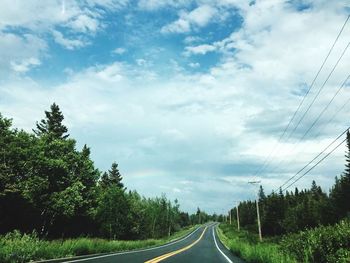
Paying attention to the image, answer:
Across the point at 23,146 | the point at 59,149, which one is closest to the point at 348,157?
the point at 59,149

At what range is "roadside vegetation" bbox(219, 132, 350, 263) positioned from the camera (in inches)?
579

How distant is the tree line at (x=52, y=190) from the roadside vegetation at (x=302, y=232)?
2082cm

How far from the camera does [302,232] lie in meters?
18.7

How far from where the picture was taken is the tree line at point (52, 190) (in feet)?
149

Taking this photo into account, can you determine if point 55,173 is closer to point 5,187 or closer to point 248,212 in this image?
point 5,187

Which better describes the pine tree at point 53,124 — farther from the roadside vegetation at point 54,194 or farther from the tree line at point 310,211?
the tree line at point 310,211

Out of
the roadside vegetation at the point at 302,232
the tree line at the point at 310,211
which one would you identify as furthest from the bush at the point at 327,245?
the tree line at the point at 310,211

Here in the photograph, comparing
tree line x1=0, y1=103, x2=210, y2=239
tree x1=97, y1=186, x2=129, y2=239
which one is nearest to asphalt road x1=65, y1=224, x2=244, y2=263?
tree line x1=0, y1=103, x2=210, y2=239

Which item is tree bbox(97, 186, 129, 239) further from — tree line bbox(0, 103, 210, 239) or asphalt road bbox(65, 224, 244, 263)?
asphalt road bbox(65, 224, 244, 263)

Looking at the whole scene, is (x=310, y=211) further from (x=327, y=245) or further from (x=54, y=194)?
(x=327, y=245)

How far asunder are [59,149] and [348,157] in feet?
193

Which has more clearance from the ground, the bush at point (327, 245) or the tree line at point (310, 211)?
the tree line at point (310, 211)

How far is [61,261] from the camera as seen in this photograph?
631 inches

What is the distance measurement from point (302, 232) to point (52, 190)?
4104 cm
